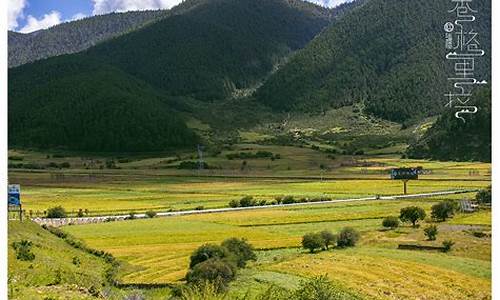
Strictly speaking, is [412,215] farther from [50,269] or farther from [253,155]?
[253,155]

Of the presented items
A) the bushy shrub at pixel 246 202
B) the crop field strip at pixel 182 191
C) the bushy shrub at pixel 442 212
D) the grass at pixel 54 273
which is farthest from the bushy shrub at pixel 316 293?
the bushy shrub at pixel 246 202

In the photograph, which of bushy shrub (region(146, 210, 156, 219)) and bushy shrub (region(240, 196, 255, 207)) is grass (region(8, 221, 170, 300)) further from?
bushy shrub (region(240, 196, 255, 207))

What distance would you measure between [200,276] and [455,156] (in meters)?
110

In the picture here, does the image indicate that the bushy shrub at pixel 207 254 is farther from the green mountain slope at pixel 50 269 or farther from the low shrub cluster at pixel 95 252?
the green mountain slope at pixel 50 269

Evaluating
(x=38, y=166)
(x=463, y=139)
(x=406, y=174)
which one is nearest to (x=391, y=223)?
(x=406, y=174)

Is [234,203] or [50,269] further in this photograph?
[234,203]

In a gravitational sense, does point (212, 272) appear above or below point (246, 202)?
below

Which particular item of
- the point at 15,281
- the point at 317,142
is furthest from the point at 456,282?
the point at 317,142

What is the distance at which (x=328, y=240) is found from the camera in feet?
149

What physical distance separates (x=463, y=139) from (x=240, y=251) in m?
106

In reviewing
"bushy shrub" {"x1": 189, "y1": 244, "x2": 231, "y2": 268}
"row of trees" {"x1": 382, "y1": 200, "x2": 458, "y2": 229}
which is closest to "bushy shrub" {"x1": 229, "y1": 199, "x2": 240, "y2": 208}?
"row of trees" {"x1": 382, "y1": 200, "x2": 458, "y2": 229}

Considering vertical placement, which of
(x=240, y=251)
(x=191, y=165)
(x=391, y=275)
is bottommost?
(x=391, y=275)

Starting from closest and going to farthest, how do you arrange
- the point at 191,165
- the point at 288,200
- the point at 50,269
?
the point at 50,269, the point at 288,200, the point at 191,165

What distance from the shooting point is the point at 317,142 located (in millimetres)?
196000
